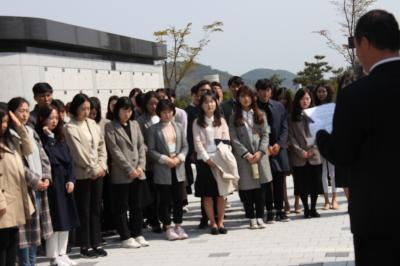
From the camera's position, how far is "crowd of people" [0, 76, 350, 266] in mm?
5766

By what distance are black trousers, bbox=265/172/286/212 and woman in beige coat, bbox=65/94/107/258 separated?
263 centimetres

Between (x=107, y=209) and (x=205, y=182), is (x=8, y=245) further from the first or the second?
(x=205, y=182)

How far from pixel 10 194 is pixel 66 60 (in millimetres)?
10891

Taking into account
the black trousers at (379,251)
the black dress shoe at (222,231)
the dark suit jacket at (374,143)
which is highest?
the dark suit jacket at (374,143)

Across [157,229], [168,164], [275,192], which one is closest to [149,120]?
[168,164]

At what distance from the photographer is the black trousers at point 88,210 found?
6.74m

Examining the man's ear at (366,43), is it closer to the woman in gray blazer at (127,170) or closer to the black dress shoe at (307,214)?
the woman in gray blazer at (127,170)

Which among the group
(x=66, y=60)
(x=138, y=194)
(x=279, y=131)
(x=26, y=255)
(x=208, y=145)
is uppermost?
(x=66, y=60)

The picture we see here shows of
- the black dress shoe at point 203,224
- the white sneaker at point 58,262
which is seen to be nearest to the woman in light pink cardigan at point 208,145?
the black dress shoe at point 203,224

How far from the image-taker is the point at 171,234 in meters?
7.67

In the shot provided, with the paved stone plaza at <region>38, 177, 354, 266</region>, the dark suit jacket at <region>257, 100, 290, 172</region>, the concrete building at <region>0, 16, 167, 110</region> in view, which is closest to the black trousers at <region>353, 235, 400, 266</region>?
the paved stone plaza at <region>38, 177, 354, 266</region>

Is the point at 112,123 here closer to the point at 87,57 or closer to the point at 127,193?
the point at 127,193

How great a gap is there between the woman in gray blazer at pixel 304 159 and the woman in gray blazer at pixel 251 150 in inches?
27.8

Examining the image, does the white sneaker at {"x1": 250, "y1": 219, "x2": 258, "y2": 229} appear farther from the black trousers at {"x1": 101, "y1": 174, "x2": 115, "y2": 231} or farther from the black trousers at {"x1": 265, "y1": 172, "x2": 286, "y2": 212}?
the black trousers at {"x1": 101, "y1": 174, "x2": 115, "y2": 231}
